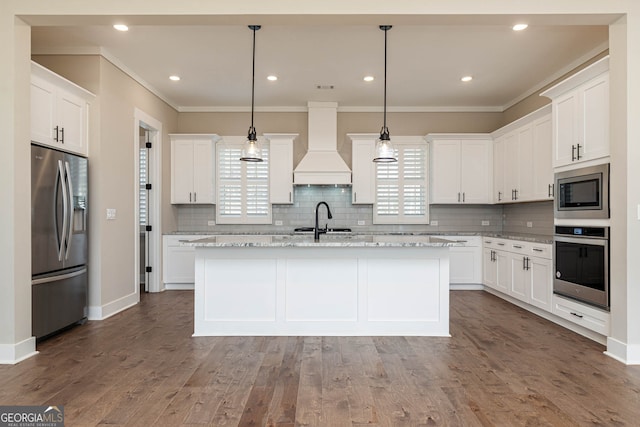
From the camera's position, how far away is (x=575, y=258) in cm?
371

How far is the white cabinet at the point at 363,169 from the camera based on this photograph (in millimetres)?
6336

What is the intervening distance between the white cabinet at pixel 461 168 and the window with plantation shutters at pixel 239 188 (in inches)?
111

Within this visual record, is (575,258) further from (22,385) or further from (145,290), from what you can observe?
(145,290)

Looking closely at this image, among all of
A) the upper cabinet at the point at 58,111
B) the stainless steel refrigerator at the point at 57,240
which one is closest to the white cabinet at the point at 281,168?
the upper cabinet at the point at 58,111

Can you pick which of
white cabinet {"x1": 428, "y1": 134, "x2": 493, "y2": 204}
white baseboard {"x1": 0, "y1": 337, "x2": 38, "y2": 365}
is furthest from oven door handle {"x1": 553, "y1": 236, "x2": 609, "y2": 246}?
white baseboard {"x1": 0, "y1": 337, "x2": 38, "y2": 365}

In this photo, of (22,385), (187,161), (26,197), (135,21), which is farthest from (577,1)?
(187,161)

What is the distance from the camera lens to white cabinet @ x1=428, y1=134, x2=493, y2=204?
20.6 feet

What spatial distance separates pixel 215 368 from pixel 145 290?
363cm

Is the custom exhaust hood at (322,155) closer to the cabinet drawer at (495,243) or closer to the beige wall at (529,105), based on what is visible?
the cabinet drawer at (495,243)

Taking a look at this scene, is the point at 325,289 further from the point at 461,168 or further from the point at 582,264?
the point at 461,168

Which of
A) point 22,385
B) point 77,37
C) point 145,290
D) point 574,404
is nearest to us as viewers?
point 574,404

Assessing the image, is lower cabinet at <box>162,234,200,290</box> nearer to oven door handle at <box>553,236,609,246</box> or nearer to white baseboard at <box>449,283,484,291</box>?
white baseboard at <box>449,283,484,291</box>

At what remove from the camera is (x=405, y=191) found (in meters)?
6.52

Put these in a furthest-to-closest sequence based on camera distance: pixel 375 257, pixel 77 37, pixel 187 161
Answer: pixel 187 161 < pixel 77 37 < pixel 375 257
